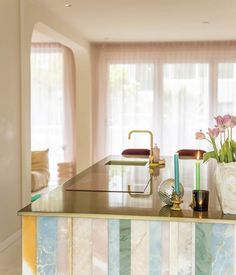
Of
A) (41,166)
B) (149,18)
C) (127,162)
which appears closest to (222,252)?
(127,162)

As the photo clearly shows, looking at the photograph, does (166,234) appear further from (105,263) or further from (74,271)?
(74,271)

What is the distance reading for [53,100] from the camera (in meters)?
8.39

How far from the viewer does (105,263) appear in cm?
205

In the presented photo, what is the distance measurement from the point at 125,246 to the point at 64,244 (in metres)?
0.29

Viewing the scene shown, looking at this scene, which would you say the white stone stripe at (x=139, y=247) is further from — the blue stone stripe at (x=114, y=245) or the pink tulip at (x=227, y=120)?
the pink tulip at (x=227, y=120)

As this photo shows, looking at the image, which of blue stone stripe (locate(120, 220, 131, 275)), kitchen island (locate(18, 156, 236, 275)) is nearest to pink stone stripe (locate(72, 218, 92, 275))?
kitchen island (locate(18, 156, 236, 275))

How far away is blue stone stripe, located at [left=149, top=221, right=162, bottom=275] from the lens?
6.56 ft

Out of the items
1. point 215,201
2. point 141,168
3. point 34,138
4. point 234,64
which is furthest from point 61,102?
point 215,201

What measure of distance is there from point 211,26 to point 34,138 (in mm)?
3974

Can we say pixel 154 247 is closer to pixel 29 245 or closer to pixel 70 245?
pixel 70 245

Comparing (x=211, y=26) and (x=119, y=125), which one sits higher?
(x=211, y=26)

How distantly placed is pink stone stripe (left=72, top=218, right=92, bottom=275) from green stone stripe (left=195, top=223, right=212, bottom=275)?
19.1 inches

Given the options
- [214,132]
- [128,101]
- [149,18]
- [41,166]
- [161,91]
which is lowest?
[41,166]

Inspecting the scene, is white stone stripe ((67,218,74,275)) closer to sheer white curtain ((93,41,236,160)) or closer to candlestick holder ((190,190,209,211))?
candlestick holder ((190,190,209,211))
